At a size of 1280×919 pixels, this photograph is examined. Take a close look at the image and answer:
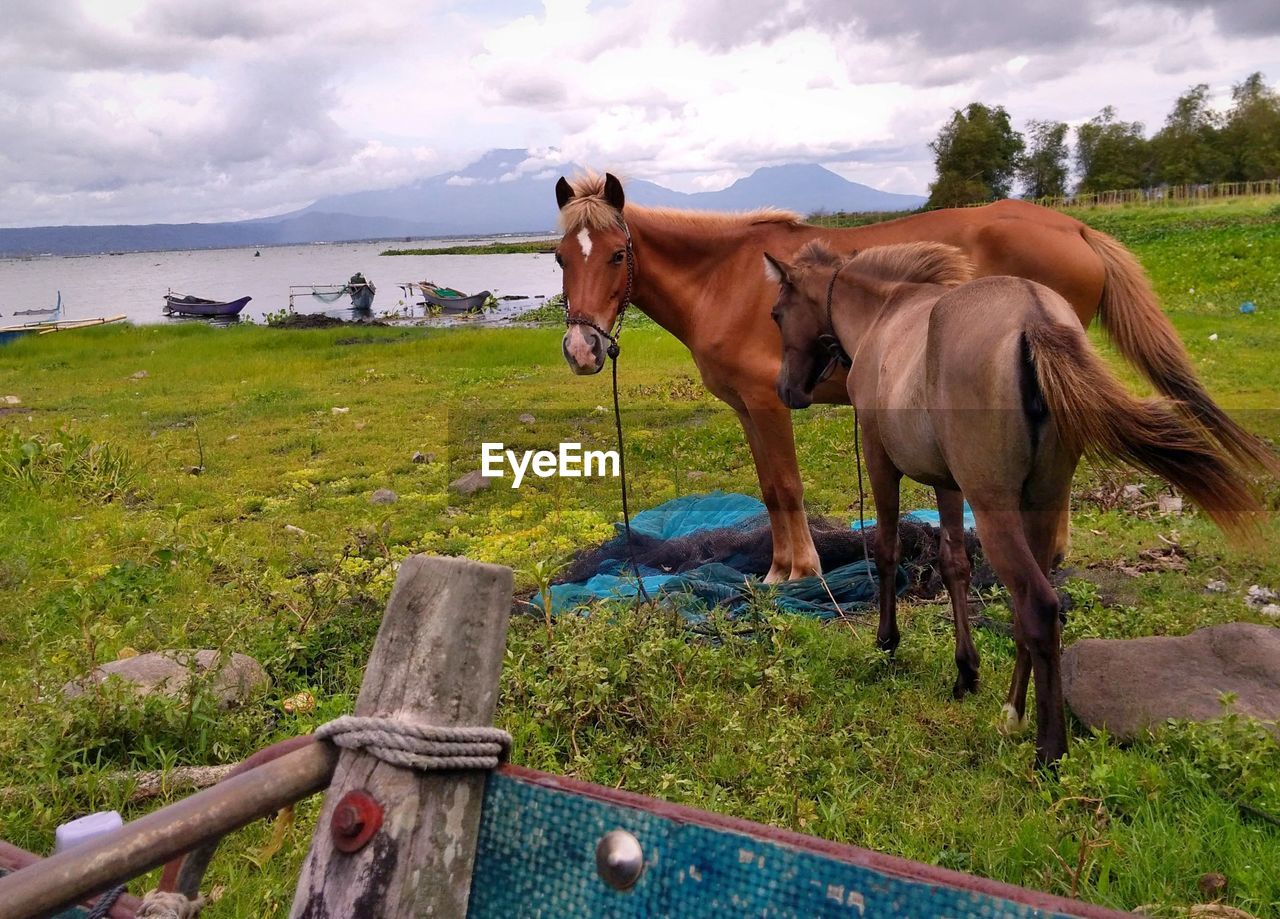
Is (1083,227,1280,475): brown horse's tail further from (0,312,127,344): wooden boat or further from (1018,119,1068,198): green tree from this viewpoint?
(1018,119,1068,198): green tree

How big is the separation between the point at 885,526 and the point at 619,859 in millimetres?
3019

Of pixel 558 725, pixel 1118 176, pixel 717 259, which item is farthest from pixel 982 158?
pixel 558 725

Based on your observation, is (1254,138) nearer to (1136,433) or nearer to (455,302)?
(455,302)

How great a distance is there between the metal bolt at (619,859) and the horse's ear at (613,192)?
460 cm

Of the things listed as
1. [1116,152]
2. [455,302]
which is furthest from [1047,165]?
[455,302]

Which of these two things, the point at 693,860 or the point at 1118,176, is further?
the point at 1118,176

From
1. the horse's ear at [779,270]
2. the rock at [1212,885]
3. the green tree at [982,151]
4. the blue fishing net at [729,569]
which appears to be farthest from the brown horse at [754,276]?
the green tree at [982,151]

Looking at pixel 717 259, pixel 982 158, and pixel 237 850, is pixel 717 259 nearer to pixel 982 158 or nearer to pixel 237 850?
pixel 237 850

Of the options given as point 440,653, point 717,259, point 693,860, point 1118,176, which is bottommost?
point 693,860

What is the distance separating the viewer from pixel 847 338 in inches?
171

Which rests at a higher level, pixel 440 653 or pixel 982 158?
pixel 982 158

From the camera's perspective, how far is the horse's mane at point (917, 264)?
390cm

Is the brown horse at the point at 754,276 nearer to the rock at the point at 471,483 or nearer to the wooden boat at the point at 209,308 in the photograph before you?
the rock at the point at 471,483

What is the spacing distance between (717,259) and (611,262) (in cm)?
79
